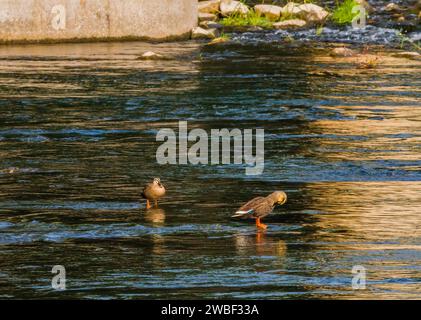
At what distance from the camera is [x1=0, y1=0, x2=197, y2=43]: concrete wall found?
2473cm

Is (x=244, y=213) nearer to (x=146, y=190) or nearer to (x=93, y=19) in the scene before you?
→ (x=146, y=190)

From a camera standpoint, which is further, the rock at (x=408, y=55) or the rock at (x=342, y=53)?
the rock at (x=342, y=53)

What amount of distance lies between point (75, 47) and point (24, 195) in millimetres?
12896

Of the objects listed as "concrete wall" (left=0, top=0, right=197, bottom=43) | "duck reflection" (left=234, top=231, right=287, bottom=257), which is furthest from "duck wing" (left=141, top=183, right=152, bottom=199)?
"concrete wall" (left=0, top=0, right=197, bottom=43)

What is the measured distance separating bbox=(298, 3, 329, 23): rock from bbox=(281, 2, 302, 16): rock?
118mm

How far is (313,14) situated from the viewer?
29609mm

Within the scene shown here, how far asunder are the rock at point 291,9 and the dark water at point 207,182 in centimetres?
673

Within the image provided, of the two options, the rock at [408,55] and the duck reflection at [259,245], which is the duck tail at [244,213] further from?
the rock at [408,55]

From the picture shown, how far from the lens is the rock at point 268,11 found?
96.1ft

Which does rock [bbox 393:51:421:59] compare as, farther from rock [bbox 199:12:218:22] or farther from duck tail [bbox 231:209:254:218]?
duck tail [bbox 231:209:254:218]

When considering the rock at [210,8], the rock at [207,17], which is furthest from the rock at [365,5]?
the rock at [207,17]

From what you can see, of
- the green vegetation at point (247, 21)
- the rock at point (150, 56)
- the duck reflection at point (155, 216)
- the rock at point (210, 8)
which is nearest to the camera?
the duck reflection at point (155, 216)

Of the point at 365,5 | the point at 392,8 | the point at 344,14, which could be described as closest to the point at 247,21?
the point at 344,14
